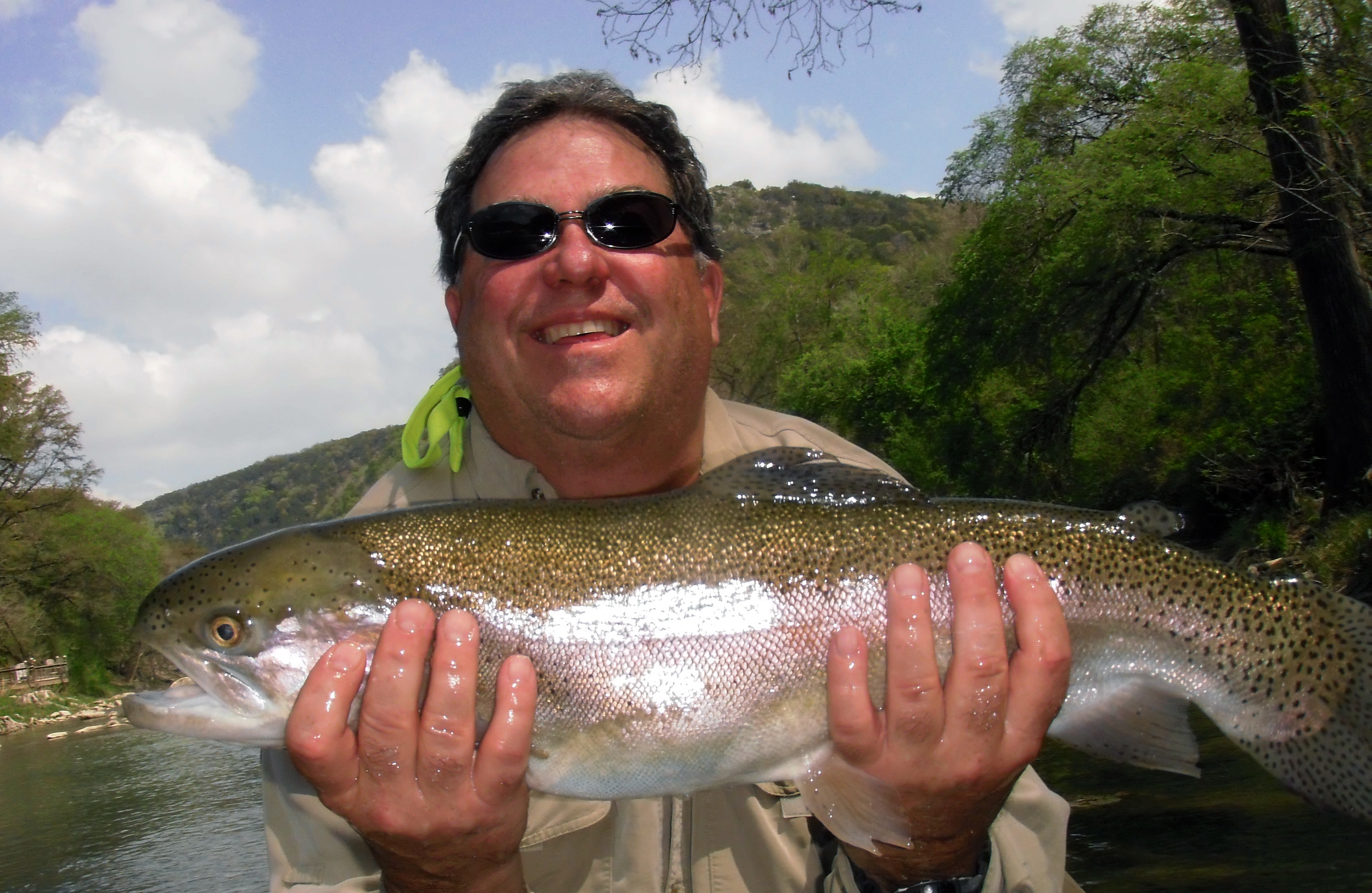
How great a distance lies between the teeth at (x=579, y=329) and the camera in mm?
3201

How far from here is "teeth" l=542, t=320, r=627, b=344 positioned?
3201 mm

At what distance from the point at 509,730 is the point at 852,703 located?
2.80 ft

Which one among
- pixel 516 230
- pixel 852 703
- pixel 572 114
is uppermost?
pixel 572 114

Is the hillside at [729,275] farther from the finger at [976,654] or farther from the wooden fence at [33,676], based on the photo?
the finger at [976,654]

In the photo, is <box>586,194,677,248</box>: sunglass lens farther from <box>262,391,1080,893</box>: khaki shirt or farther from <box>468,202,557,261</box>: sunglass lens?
<box>262,391,1080,893</box>: khaki shirt

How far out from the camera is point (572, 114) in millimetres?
3650

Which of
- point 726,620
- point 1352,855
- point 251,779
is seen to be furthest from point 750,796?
point 251,779

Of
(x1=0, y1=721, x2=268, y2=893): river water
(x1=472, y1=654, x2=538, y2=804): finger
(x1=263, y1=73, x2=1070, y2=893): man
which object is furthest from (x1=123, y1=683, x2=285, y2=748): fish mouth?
(x1=0, y1=721, x2=268, y2=893): river water

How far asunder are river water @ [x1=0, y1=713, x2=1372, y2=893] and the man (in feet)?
3.10

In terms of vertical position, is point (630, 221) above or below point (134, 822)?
above

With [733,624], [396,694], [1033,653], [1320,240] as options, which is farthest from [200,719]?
[1320,240]

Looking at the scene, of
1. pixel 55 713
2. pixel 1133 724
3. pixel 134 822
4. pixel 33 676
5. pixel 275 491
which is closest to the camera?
pixel 1133 724

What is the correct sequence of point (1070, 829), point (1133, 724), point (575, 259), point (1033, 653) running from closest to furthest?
point (1033, 653)
point (1133, 724)
point (575, 259)
point (1070, 829)

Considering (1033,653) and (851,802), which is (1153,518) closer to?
(1033,653)
